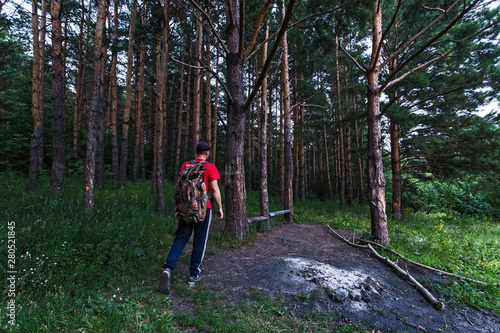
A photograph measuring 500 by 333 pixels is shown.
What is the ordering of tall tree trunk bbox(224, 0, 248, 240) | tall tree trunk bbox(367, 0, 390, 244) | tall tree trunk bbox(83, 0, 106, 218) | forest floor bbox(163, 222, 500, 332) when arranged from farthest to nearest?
tall tree trunk bbox(367, 0, 390, 244)
tall tree trunk bbox(224, 0, 248, 240)
tall tree trunk bbox(83, 0, 106, 218)
forest floor bbox(163, 222, 500, 332)

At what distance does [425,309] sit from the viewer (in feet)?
10.0

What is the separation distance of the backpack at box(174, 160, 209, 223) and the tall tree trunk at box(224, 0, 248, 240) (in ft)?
6.36

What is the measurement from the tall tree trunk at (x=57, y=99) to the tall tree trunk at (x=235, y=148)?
191 inches

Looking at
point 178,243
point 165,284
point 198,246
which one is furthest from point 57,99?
point 165,284

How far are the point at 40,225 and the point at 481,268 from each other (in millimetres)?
8673

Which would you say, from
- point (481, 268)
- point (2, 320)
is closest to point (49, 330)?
point (2, 320)

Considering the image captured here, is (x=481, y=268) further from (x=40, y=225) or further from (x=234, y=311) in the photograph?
(x=40, y=225)

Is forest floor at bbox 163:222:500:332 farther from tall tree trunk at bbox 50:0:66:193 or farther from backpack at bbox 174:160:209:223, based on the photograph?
tall tree trunk at bbox 50:0:66:193

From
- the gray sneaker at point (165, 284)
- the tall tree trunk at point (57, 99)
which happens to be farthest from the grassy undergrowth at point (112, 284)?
the tall tree trunk at point (57, 99)

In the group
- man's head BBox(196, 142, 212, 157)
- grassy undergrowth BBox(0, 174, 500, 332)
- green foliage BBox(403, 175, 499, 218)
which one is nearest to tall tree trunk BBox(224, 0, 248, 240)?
grassy undergrowth BBox(0, 174, 500, 332)

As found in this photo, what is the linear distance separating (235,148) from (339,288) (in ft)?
11.4

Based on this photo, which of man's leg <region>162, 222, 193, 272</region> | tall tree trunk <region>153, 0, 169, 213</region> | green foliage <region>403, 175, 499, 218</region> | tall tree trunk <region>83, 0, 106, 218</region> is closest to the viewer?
man's leg <region>162, 222, 193, 272</region>

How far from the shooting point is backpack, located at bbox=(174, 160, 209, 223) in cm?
306

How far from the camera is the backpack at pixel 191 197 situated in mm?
3061
